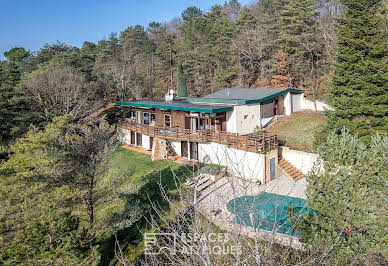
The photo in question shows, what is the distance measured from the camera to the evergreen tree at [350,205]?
735 centimetres

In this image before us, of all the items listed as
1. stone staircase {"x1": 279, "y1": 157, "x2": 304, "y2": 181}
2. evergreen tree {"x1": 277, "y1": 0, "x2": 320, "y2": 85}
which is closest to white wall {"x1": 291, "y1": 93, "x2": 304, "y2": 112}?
evergreen tree {"x1": 277, "y1": 0, "x2": 320, "y2": 85}

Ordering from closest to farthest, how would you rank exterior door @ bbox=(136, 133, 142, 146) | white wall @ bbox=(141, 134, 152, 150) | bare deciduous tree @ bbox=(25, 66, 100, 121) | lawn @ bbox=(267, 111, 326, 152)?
1. lawn @ bbox=(267, 111, 326, 152)
2. white wall @ bbox=(141, 134, 152, 150)
3. bare deciduous tree @ bbox=(25, 66, 100, 121)
4. exterior door @ bbox=(136, 133, 142, 146)

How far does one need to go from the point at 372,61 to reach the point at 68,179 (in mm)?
17267

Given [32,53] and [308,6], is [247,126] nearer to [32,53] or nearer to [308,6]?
[308,6]

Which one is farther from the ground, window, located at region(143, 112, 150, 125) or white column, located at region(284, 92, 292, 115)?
white column, located at region(284, 92, 292, 115)

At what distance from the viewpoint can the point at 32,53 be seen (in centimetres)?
4538

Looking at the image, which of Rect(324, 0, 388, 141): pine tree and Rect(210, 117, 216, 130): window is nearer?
Rect(324, 0, 388, 141): pine tree

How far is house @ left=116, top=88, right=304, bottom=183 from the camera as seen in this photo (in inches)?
677

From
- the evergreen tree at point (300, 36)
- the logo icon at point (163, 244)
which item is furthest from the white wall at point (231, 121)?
the evergreen tree at point (300, 36)

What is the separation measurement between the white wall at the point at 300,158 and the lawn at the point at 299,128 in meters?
1.34

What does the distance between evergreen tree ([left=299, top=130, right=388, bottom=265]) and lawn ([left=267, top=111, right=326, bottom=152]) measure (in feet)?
36.9

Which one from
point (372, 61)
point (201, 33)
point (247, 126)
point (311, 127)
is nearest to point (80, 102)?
point (247, 126)

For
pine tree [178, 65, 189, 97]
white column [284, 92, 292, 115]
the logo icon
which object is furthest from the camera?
pine tree [178, 65, 189, 97]

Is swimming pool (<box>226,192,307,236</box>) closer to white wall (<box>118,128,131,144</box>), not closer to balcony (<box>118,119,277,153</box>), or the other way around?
balcony (<box>118,119,277,153</box>)
